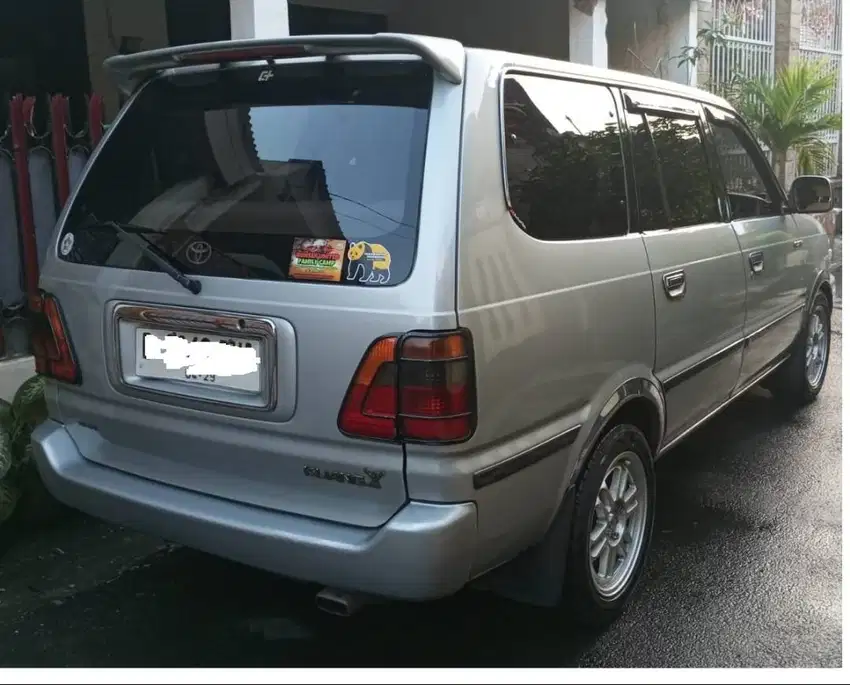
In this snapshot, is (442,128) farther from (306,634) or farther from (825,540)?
(825,540)

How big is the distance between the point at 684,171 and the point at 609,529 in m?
1.54

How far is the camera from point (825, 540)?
12.4ft

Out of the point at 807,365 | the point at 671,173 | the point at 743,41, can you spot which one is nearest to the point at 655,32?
the point at 743,41

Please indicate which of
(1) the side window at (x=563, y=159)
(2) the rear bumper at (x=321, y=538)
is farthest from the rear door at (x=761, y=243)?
(2) the rear bumper at (x=321, y=538)

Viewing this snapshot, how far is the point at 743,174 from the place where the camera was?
14.5 feet

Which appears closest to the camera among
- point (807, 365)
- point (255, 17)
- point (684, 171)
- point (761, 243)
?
point (684, 171)

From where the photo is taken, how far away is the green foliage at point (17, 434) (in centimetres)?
356

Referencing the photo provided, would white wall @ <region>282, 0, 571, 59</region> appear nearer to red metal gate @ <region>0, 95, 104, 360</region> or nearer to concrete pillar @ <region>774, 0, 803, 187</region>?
concrete pillar @ <region>774, 0, 803, 187</region>

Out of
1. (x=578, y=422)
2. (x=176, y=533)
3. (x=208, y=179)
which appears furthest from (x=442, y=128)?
(x=176, y=533)

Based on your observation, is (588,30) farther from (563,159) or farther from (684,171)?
(563,159)

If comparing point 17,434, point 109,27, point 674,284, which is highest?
point 109,27

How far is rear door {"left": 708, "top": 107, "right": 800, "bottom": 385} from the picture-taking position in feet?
13.7

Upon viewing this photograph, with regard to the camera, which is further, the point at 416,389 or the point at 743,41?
the point at 743,41

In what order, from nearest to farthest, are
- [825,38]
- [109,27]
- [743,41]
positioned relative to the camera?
[109,27] < [743,41] < [825,38]
